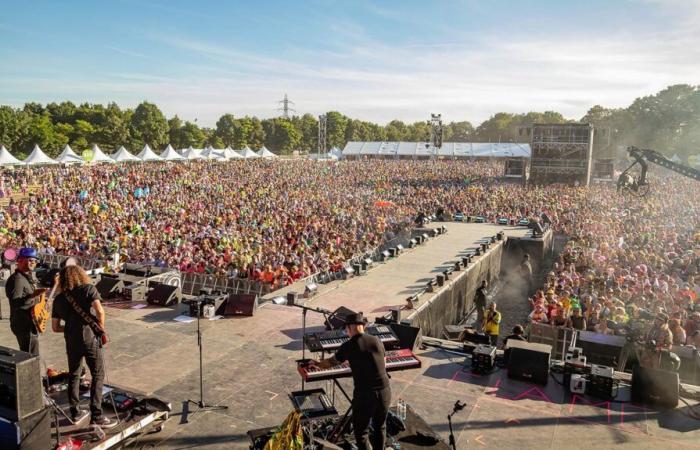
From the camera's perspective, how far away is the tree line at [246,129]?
65.8m

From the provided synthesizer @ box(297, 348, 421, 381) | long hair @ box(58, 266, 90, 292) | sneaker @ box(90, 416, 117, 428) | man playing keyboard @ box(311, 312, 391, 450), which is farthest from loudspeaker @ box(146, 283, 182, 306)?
man playing keyboard @ box(311, 312, 391, 450)

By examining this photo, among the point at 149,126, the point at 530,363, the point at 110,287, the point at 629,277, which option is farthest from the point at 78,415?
the point at 149,126

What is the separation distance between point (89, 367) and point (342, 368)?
275 centimetres

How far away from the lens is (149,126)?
84000mm

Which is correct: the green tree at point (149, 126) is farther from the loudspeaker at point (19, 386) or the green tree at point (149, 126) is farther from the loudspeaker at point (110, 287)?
the loudspeaker at point (19, 386)

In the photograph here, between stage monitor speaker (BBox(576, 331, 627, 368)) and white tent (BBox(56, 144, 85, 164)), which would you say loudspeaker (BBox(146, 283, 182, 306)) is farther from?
white tent (BBox(56, 144, 85, 164))

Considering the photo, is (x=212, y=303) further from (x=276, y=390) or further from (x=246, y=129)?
(x=246, y=129)

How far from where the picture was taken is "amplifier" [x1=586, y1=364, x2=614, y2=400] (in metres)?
7.52

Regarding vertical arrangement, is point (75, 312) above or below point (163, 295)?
above

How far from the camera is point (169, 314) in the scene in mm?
11117

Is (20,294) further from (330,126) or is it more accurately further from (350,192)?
(330,126)

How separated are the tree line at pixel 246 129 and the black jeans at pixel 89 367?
202 feet

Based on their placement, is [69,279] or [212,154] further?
[212,154]

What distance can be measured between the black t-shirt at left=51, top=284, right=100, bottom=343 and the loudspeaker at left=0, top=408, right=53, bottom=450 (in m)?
0.80
